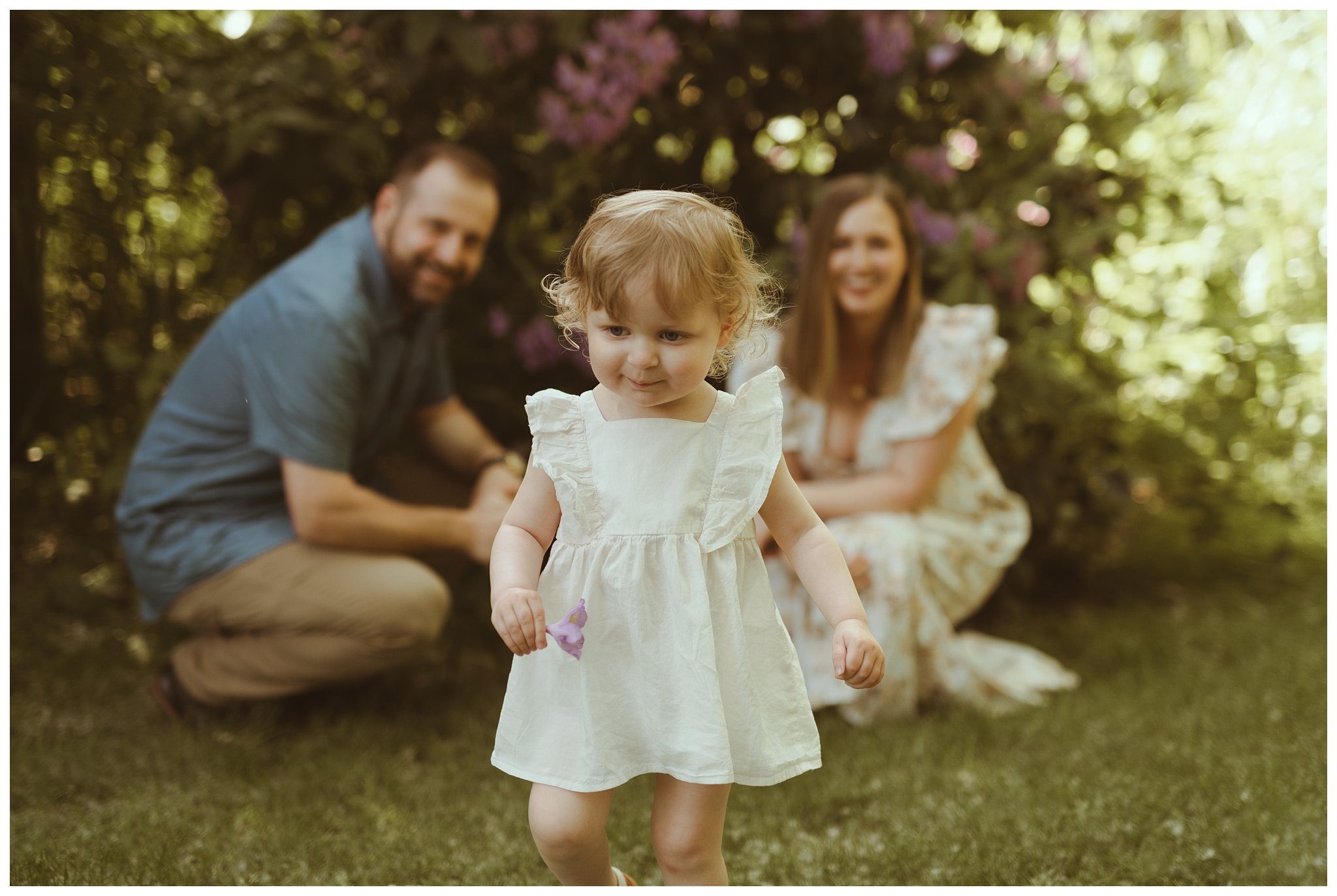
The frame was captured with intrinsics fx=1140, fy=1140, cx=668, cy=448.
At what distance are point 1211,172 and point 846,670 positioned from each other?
3691mm

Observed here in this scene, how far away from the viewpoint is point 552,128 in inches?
124

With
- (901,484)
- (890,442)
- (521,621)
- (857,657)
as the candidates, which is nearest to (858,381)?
(890,442)

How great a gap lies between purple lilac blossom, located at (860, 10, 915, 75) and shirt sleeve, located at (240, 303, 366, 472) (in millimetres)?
1744

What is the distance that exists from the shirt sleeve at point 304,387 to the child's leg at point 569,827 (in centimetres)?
137

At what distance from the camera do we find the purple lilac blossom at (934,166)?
3.35m

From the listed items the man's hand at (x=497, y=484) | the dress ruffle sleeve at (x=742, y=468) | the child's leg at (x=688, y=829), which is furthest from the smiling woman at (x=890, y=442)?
the dress ruffle sleeve at (x=742, y=468)

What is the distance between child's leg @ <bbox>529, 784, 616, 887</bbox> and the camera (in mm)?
1354

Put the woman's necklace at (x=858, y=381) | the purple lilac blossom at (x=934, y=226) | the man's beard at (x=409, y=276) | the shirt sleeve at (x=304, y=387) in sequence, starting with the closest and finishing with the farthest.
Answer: the shirt sleeve at (x=304, y=387)
the man's beard at (x=409, y=276)
the woman's necklace at (x=858, y=381)
the purple lilac blossom at (x=934, y=226)

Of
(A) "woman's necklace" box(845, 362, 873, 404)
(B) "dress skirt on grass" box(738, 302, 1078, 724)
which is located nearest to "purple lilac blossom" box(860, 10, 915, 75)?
(B) "dress skirt on grass" box(738, 302, 1078, 724)

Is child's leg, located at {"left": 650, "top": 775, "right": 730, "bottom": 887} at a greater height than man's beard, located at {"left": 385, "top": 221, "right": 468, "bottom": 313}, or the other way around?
man's beard, located at {"left": 385, "top": 221, "right": 468, "bottom": 313}

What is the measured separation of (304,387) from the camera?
99.9 inches

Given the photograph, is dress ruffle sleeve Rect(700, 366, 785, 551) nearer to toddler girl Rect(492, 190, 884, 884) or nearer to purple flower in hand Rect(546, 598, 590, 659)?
toddler girl Rect(492, 190, 884, 884)

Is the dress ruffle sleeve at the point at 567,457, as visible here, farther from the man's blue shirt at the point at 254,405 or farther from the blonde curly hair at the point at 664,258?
the man's blue shirt at the point at 254,405

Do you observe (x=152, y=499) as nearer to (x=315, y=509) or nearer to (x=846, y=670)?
(x=315, y=509)
